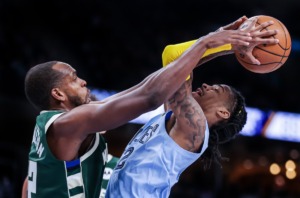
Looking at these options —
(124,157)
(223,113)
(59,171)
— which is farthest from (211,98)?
(59,171)

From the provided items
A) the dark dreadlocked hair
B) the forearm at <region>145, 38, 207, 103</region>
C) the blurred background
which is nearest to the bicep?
the forearm at <region>145, 38, 207, 103</region>

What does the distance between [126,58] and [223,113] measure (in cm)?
864

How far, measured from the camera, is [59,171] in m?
3.28

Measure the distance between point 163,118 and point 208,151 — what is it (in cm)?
47

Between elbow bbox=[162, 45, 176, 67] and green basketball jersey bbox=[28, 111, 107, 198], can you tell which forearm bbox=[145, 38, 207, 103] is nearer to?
elbow bbox=[162, 45, 176, 67]

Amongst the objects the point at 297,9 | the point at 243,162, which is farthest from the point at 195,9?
the point at 243,162

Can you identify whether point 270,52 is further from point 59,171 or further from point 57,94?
point 59,171

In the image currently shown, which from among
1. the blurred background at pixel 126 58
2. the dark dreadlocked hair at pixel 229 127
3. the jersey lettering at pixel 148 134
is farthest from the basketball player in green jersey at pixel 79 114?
the blurred background at pixel 126 58

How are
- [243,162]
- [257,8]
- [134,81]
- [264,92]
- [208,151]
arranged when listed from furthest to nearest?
[243,162] < [257,8] < [264,92] < [134,81] < [208,151]

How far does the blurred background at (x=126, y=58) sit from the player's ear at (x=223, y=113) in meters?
6.63

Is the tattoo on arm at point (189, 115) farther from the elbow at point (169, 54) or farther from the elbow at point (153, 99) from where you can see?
the elbow at point (153, 99)

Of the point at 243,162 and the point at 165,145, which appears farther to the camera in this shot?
the point at 243,162

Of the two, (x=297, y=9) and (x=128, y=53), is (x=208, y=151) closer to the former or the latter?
(x=128, y=53)

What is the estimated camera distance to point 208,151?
385 cm
